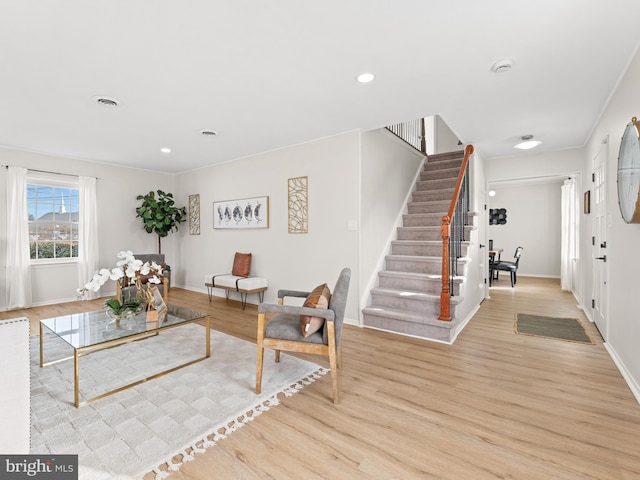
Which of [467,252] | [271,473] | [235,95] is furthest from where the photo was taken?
[467,252]

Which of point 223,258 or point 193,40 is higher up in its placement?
point 193,40

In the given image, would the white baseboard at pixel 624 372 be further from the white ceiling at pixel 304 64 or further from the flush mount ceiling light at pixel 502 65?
the flush mount ceiling light at pixel 502 65

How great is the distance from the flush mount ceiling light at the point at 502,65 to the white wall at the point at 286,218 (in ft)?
5.58

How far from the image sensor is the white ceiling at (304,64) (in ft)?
6.09

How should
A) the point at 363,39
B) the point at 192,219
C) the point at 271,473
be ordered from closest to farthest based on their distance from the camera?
the point at 271,473, the point at 363,39, the point at 192,219

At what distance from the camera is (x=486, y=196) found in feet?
17.9

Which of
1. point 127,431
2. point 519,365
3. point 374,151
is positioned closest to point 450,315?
point 519,365

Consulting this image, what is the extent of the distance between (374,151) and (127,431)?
12.4 ft

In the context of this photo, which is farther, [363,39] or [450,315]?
[450,315]

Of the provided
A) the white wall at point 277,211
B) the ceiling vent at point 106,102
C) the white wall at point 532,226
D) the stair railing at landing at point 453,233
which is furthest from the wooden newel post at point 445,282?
the white wall at point 532,226

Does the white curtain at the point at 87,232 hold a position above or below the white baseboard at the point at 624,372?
above

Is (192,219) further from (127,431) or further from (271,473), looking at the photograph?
(271,473)

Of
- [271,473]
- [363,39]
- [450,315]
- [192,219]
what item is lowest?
[271,473]

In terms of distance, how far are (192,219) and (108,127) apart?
2709 millimetres
